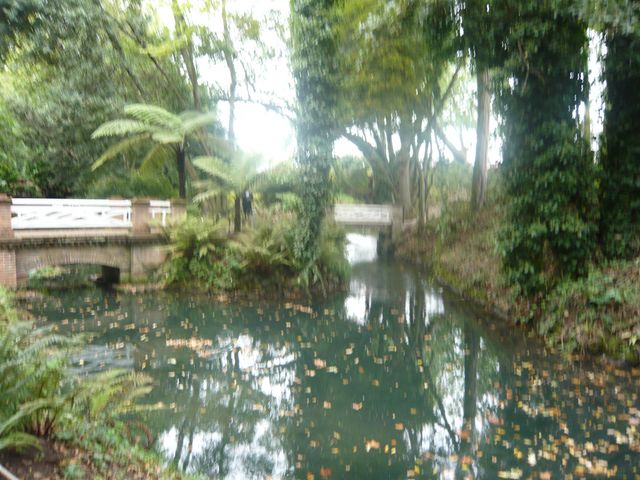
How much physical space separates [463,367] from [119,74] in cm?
1363

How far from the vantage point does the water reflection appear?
461cm

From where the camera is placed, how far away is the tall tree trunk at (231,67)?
1444 cm

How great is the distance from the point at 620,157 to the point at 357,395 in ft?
20.1

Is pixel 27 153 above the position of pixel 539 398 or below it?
above

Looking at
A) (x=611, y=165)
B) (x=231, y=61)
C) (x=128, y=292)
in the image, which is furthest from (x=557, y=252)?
(x=231, y=61)

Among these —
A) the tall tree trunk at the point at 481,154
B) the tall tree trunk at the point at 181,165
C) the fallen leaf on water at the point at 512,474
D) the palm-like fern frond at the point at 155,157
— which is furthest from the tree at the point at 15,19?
the tall tree trunk at the point at 481,154

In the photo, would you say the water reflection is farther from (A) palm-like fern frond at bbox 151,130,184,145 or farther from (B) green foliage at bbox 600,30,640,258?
(A) palm-like fern frond at bbox 151,130,184,145

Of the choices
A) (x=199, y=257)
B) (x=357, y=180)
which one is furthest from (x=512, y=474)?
(x=357, y=180)

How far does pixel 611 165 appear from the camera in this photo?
27.8ft

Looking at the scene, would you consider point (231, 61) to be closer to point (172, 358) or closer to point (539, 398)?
point (172, 358)

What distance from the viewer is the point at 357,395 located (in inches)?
241

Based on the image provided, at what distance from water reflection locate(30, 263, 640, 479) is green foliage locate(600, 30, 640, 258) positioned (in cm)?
237

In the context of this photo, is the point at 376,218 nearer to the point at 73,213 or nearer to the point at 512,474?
the point at 73,213

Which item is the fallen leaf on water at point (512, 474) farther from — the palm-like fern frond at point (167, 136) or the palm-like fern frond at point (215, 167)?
the palm-like fern frond at point (167, 136)
